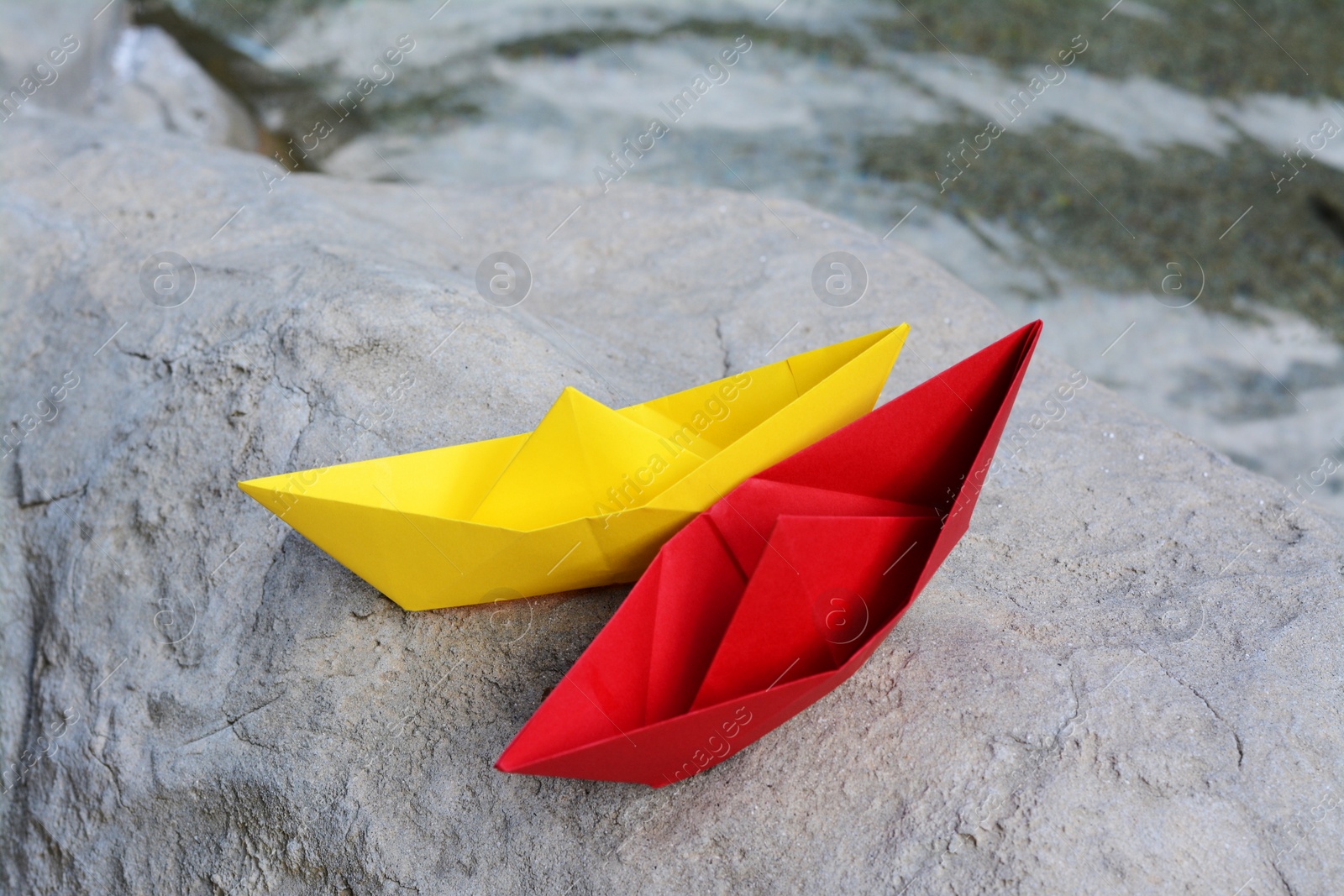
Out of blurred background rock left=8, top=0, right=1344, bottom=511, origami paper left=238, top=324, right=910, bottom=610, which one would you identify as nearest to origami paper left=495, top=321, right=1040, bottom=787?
origami paper left=238, top=324, right=910, bottom=610

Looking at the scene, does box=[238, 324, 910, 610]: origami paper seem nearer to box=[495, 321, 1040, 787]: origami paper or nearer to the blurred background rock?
box=[495, 321, 1040, 787]: origami paper

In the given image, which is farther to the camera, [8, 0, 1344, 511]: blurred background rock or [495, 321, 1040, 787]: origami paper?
[8, 0, 1344, 511]: blurred background rock

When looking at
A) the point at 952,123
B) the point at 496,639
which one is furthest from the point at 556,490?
the point at 952,123

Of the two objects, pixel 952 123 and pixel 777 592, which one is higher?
pixel 777 592

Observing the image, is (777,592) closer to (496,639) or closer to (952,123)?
(496,639)

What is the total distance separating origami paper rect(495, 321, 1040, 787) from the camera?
103 centimetres

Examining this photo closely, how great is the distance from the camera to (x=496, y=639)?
1.30m

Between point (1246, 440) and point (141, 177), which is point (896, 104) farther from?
point (141, 177)

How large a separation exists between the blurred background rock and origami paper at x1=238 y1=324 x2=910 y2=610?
6.86 feet

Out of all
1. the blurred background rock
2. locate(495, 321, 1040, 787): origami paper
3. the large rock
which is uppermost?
locate(495, 321, 1040, 787): origami paper

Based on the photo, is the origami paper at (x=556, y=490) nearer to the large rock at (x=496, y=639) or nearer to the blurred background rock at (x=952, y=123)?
the large rock at (x=496, y=639)

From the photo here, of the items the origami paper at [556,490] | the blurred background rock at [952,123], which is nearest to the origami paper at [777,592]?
the origami paper at [556,490]

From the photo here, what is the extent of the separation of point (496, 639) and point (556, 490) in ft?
0.75

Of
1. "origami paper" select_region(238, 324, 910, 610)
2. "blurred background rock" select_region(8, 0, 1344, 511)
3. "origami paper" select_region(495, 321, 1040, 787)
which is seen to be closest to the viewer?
"origami paper" select_region(495, 321, 1040, 787)
